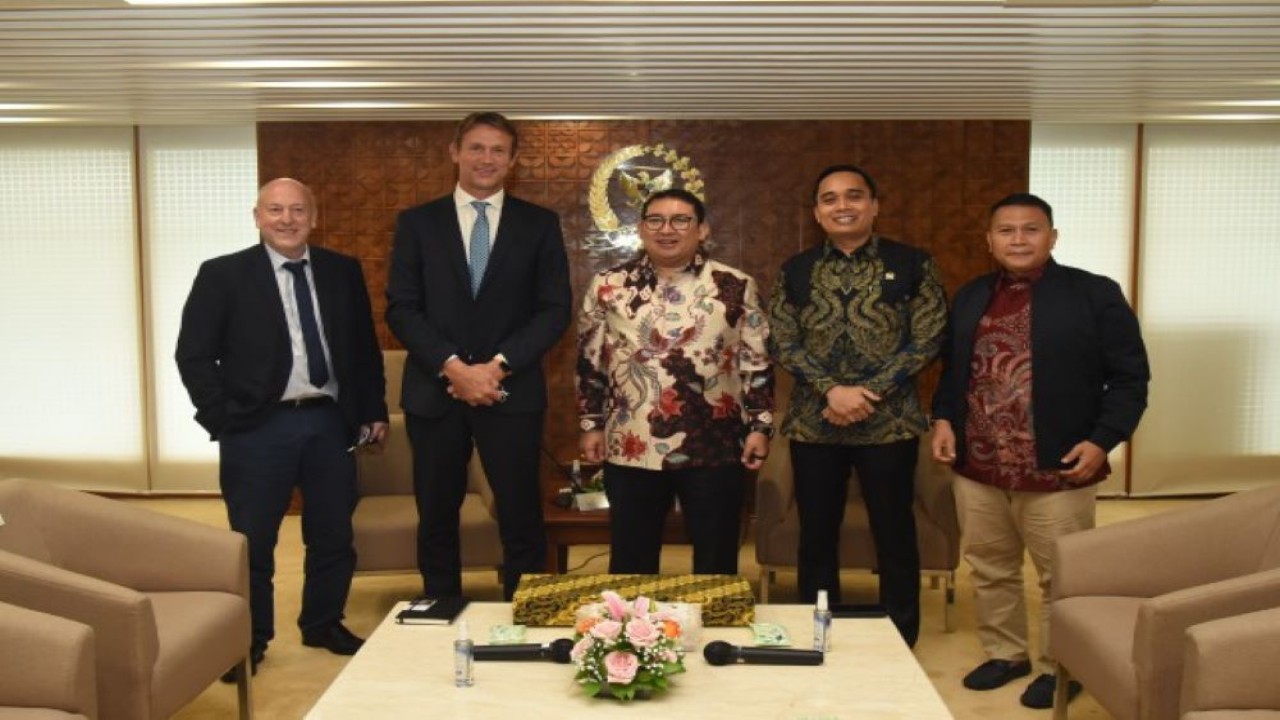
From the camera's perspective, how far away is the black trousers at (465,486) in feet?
12.7

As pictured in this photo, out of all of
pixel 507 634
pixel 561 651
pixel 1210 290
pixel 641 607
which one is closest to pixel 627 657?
pixel 641 607

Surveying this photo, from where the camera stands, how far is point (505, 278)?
3869 millimetres

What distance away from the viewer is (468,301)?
12.7 ft

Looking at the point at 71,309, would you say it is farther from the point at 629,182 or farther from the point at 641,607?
the point at 641,607

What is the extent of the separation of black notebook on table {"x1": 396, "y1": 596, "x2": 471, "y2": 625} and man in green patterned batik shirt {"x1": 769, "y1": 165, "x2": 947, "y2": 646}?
1.32 metres

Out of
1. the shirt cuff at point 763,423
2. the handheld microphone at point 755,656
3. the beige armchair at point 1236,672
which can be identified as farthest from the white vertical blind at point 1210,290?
the handheld microphone at point 755,656

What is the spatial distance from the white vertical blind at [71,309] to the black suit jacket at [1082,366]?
5498mm

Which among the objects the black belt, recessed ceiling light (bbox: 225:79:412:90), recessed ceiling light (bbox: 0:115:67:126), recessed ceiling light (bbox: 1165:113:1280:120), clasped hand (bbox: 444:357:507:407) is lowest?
the black belt

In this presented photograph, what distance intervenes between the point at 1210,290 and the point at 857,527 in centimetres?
375

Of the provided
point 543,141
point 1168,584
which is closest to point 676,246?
point 1168,584

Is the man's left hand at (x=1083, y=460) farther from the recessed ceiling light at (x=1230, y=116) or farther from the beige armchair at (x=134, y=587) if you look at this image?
the recessed ceiling light at (x=1230, y=116)

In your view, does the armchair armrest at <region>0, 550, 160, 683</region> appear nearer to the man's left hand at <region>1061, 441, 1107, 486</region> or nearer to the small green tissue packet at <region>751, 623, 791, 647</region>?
the small green tissue packet at <region>751, 623, 791, 647</region>

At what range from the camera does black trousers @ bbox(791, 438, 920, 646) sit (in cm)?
391

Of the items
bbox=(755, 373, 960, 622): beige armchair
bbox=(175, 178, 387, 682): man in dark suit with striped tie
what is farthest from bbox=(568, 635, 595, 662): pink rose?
bbox=(755, 373, 960, 622): beige armchair
